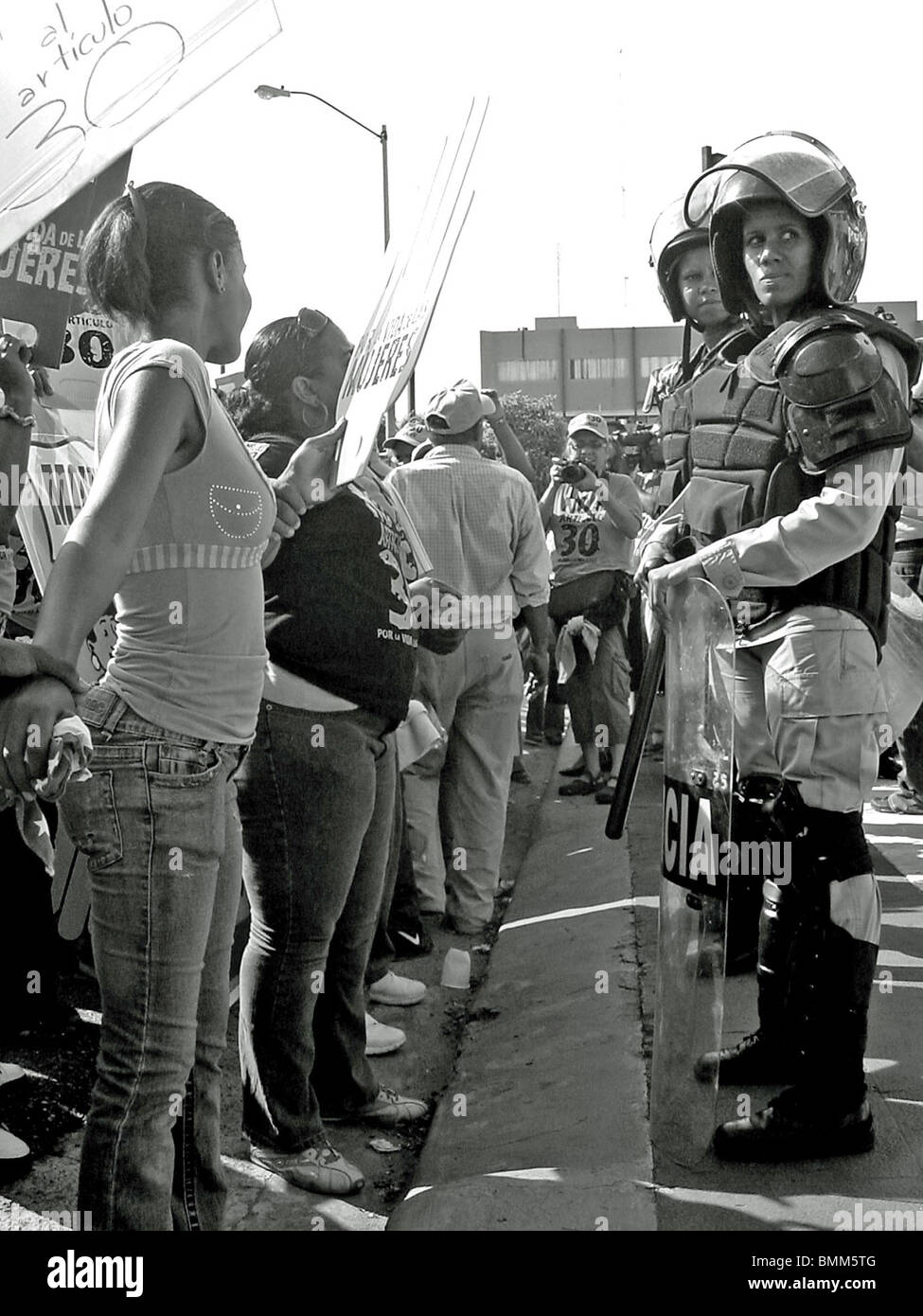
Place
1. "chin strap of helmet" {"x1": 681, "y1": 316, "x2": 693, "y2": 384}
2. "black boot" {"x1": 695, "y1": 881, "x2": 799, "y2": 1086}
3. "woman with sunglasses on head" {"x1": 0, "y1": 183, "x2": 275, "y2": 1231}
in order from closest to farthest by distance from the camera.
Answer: "woman with sunglasses on head" {"x1": 0, "y1": 183, "x2": 275, "y2": 1231}
"black boot" {"x1": 695, "y1": 881, "x2": 799, "y2": 1086}
"chin strap of helmet" {"x1": 681, "y1": 316, "x2": 693, "y2": 384}

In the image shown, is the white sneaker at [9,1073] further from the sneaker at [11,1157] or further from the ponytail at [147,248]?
the ponytail at [147,248]

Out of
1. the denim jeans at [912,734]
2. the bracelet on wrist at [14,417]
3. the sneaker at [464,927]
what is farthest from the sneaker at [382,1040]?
the denim jeans at [912,734]

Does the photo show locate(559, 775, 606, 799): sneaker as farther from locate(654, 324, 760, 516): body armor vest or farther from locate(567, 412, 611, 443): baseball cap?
locate(654, 324, 760, 516): body armor vest

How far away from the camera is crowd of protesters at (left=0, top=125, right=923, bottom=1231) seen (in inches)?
83.1

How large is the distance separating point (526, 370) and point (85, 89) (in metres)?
66.0

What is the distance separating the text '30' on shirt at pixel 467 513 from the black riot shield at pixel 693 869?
8.23 feet

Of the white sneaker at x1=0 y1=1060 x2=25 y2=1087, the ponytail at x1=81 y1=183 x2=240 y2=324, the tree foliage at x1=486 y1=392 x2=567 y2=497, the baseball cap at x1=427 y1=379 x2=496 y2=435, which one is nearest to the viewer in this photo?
the ponytail at x1=81 y1=183 x2=240 y2=324

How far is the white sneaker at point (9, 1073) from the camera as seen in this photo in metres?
3.45

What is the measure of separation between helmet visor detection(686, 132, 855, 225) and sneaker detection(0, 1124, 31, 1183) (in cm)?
268

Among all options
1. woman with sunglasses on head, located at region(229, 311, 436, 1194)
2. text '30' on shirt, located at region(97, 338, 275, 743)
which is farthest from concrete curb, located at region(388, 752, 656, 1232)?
text '30' on shirt, located at region(97, 338, 275, 743)

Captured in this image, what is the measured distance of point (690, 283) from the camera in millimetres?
4277

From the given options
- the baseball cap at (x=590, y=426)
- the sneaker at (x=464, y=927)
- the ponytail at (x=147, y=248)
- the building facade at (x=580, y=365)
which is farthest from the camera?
the building facade at (x=580, y=365)

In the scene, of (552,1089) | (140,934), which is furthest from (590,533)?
(140,934)
